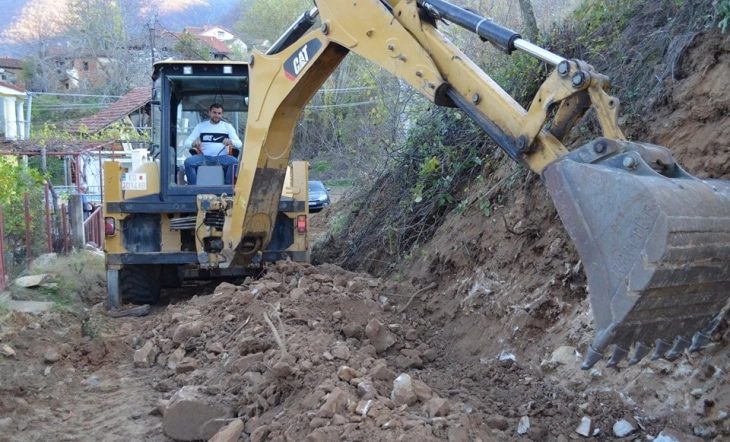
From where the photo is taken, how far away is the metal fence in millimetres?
10844

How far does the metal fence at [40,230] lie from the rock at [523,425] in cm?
655

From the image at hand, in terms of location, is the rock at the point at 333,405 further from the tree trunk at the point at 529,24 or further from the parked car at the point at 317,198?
the parked car at the point at 317,198

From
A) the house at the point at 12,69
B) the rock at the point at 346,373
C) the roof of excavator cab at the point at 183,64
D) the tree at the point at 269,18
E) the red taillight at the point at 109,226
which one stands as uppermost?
the tree at the point at 269,18

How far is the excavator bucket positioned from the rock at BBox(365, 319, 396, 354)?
2.32m

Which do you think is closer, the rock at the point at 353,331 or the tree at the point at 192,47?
the rock at the point at 353,331

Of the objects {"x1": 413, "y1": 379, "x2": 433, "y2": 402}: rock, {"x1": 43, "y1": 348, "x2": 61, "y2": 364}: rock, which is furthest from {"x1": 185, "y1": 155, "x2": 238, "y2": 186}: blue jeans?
{"x1": 413, "y1": 379, "x2": 433, "y2": 402}: rock

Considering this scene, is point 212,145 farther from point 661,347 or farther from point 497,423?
point 661,347

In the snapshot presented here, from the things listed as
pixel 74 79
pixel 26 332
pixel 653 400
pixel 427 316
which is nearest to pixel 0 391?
pixel 26 332

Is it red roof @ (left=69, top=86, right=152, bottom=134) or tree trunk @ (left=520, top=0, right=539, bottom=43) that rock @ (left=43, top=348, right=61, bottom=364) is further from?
red roof @ (left=69, top=86, right=152, bottom=134)

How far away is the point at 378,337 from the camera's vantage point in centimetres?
574

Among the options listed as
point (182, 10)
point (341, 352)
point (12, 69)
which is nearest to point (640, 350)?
point (341, 352)

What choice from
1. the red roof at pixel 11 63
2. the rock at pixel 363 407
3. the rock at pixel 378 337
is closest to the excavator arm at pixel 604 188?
the rock at pixel 363 407

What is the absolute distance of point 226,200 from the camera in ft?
25.4

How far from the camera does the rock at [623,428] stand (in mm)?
4172
